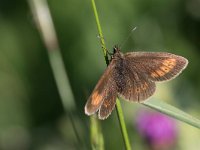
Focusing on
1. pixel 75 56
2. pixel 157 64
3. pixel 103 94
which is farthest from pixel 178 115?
pixel 75 56

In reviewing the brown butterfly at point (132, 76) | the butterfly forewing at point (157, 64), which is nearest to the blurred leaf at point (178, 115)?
the brown butterfly at point (132, 76)

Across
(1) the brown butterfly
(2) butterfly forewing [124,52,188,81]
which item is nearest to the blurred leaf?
(1) the brown butterfly

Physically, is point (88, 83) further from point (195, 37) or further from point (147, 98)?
point (147, 98)

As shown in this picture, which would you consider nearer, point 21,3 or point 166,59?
point 166,59

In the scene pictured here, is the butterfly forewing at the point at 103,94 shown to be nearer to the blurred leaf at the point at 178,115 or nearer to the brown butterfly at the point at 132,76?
the brown butterfly at the point at 132,76

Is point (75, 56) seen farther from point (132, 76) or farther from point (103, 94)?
point (103, 94)

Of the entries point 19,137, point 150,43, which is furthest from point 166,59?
point 19,137
